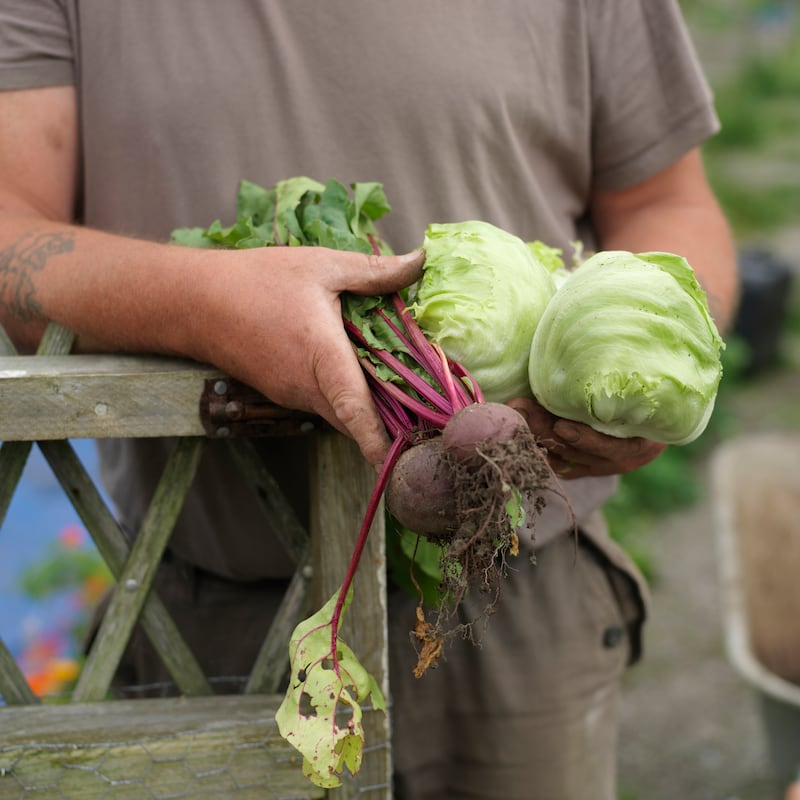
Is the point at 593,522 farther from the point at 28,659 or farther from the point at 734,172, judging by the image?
the point at 734,172

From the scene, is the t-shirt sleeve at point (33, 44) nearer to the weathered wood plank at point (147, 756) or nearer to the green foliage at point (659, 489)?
the weathered wood plank at point (147, 756)

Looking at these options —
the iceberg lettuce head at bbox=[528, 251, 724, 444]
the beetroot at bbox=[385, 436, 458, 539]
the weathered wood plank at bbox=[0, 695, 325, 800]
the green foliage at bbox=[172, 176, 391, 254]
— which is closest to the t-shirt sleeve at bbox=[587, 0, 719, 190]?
the green foliage at bbox=[172, 176, 391, 254]


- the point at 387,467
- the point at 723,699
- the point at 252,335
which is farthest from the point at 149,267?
the point at 723,699

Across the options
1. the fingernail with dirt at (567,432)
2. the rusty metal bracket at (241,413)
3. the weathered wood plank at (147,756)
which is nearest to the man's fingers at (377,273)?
the rusty metal bracket at (241,413)

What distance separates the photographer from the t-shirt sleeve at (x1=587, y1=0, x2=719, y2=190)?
235cm

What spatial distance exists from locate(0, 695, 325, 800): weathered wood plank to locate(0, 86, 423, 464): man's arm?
0.62m

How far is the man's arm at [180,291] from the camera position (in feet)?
5.25

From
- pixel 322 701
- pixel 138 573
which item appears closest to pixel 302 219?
pixel 138 573

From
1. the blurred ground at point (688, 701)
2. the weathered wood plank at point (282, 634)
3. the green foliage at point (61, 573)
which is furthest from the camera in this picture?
the green foliage at point (61, 573)

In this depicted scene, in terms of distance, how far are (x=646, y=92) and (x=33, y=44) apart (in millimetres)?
1357

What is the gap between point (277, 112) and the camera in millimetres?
2129

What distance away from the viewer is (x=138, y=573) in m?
1.95

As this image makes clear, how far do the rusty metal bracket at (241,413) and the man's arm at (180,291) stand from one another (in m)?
0.05

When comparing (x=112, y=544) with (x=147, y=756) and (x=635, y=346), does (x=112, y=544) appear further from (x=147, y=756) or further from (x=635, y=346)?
(x=635, y=346)
